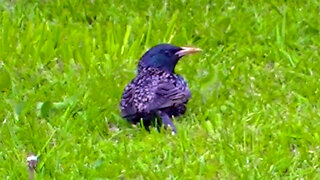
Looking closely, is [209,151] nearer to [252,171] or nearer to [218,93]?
[252,171]

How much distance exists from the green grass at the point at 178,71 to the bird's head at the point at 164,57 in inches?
8.5

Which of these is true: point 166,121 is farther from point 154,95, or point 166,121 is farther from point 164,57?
point 164,57

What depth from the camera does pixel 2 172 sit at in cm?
544

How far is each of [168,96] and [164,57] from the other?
49 centimetres

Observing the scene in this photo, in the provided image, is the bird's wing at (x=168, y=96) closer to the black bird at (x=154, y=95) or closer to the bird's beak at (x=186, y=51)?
the black bird at (x=154, y=95)

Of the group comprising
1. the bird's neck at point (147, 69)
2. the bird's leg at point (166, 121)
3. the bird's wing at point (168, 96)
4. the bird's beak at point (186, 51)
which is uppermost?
the bird's beak at point (186, 51)

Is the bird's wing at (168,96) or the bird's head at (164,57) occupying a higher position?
the bird's head at (164,57)

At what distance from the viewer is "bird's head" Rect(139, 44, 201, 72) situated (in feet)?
21.4

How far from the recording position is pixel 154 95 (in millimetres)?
6082

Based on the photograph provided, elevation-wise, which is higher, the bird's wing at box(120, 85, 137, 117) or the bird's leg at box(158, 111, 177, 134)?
the bird's wing at box(120, 85, 137, 117)

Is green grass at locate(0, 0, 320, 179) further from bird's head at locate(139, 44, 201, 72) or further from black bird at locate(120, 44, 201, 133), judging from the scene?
bird's head at locate(139, 44, 201, 72)

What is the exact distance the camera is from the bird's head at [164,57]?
6.52 m

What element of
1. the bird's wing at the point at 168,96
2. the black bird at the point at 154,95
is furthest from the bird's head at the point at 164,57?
the bird's wing at the point at 168,96

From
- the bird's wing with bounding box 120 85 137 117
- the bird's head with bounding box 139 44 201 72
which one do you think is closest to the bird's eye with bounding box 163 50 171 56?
the bird's head with bounding box 139 44 201 72
